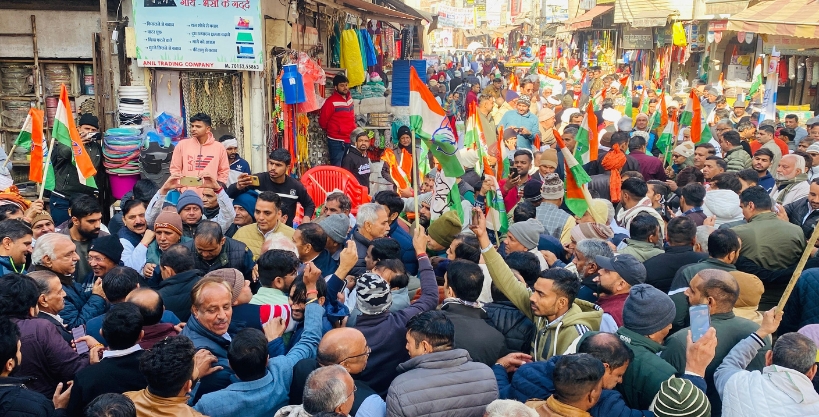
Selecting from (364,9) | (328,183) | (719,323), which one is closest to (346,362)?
(719,323)

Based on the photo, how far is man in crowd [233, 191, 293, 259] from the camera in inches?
241

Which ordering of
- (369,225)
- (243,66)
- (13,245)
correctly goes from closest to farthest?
1. (13,245)
2. (369,225)
3. (243,66)

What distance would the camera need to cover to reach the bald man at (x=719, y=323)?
13.6ft

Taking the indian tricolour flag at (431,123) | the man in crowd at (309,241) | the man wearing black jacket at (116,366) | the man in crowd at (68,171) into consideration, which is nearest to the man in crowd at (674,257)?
the indian tricolour flag at (431,123)

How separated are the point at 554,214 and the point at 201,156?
3.65 m

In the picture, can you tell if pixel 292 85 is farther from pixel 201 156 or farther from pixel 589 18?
pixel 589 18

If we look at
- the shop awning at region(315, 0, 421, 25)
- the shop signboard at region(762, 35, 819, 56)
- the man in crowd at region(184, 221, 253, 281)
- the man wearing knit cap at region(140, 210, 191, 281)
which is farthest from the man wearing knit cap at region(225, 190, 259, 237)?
the shop signboard at region(762, 35, 819, 56)

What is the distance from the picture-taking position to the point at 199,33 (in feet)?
30.6

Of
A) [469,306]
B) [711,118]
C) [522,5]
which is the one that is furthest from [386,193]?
[522,5]

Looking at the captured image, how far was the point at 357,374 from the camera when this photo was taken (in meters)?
4.01

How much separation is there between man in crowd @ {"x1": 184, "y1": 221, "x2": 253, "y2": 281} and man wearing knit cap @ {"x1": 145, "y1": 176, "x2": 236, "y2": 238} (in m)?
0.49

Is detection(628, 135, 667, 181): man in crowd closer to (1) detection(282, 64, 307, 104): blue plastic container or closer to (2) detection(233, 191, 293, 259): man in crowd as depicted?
(1) detection(282, 64, 307, 104): blue plastic container

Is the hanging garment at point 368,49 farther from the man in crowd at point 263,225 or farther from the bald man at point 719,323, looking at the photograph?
the bald man at point 719,323

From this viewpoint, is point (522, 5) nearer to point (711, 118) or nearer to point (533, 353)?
point (711, 118)
